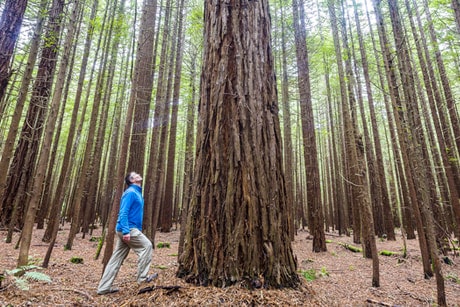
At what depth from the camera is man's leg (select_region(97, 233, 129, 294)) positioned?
10.3ft

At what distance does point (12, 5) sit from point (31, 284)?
5475mm

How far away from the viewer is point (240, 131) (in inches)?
104

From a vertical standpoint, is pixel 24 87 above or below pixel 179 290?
above

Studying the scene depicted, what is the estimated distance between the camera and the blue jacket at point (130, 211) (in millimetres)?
3467

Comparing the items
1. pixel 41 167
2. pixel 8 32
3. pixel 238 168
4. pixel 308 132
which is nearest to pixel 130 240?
pixel 41 167

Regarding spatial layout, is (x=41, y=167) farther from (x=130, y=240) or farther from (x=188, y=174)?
(x=188, y=174)

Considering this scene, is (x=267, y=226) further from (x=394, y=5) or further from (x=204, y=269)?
(x=394, y=5)

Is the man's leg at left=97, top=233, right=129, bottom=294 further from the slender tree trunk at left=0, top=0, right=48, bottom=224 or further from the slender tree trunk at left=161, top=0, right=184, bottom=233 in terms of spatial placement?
the slender tree trunk at left=161, top=0, right=184, bottom=233

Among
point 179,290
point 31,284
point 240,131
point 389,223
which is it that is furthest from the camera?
point 389,223

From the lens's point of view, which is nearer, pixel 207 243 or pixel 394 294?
pixel 207 243

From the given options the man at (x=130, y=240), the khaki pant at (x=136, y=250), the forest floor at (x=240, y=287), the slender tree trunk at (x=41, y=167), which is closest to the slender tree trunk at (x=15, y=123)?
the slender tree trunk at (x=41, y=167)

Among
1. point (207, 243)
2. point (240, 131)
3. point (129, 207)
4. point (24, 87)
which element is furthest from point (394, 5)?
point (24, 87)

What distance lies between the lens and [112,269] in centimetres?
327

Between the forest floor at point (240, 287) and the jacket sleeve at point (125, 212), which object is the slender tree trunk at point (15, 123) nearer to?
the forest floor at point (240, 287)
